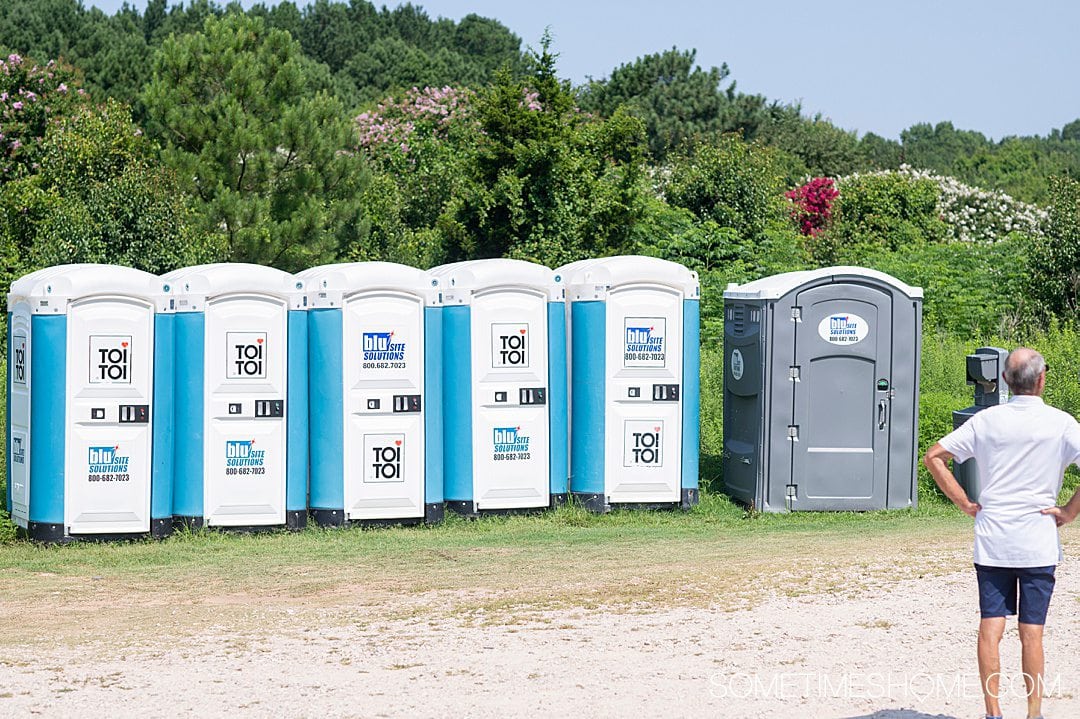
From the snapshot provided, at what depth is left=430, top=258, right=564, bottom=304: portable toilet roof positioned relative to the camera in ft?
35.3

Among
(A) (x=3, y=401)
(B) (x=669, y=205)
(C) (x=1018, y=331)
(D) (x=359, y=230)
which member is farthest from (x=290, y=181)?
(C) (x=1018, y=331)

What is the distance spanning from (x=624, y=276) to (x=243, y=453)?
3321mm

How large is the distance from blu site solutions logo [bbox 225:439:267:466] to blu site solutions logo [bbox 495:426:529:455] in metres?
1.83

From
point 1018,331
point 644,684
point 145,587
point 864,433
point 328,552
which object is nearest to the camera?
point 644,684

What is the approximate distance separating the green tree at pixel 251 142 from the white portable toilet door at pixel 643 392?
1209 centimetres

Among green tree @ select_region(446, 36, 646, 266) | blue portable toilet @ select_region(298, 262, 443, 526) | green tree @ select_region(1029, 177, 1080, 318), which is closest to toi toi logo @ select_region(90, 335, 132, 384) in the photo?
blue portable toilet @ select_region(298, 262, 443, 526)

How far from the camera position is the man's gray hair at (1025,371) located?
523cm

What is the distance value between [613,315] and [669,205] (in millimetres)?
13387

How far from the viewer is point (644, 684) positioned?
5.94m

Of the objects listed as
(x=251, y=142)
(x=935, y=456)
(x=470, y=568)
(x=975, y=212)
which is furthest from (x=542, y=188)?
(x=935, y=456)

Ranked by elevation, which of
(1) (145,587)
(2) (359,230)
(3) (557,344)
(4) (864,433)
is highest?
(2) (359,230)

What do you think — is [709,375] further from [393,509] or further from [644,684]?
[644,684]

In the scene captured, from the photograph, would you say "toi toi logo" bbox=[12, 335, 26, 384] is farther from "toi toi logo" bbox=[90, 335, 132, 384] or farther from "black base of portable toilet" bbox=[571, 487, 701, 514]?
"black base of portable toilet" bbox=[571, 487, 701, 514]

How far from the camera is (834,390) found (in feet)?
37.3
